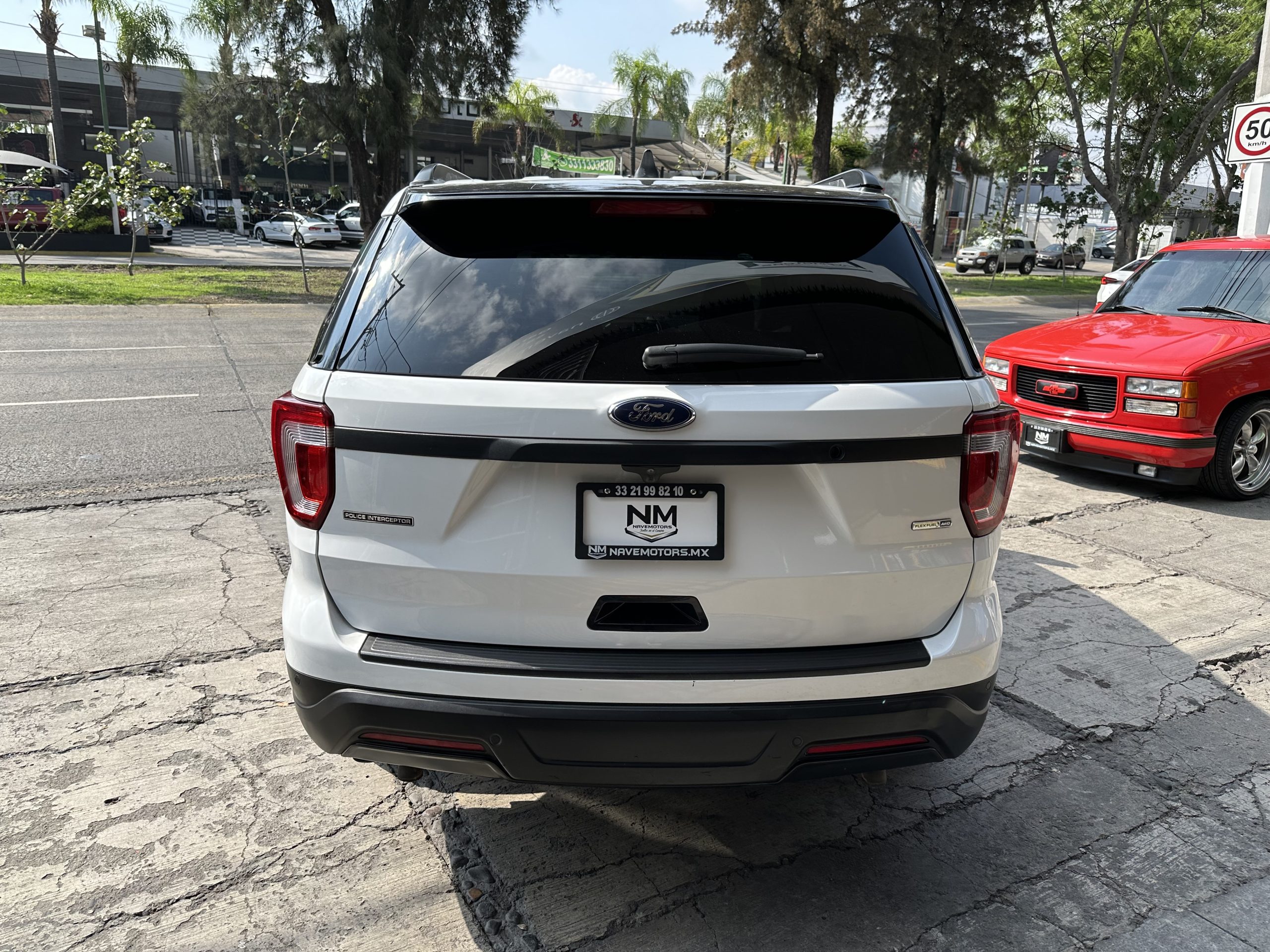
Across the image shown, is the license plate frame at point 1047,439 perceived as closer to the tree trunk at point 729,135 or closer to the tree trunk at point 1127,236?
the tree trunk at point 1127,236

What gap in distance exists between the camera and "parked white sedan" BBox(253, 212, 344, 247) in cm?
3659

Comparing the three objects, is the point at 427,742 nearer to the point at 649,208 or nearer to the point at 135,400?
the point at 649,208

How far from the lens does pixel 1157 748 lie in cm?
361

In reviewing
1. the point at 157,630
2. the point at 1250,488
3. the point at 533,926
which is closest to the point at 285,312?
the point at 157,630

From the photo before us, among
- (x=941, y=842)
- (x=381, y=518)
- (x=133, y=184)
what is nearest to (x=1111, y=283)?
(x=941, y=842)

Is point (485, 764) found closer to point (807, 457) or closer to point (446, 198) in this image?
point (807, 457)

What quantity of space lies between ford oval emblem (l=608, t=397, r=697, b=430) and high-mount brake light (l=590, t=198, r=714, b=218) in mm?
597

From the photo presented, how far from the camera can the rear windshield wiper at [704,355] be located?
230 cm

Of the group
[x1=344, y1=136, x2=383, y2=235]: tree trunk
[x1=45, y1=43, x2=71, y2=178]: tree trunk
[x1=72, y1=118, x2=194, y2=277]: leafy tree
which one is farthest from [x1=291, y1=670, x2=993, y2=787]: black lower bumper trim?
[x1=45, y1=43, x2=71, y2=178]: tree trunk

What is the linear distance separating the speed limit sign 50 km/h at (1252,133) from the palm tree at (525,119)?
122ft

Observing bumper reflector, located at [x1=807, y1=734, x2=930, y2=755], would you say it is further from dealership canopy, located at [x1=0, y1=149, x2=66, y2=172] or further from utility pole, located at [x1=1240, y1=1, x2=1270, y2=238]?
dealership canopy, located at [x1=0, y1=149, x2=66, y2=172]

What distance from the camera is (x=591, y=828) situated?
3.00m

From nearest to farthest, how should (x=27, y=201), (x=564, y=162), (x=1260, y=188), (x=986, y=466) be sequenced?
(x=986, y=466), (x=1260, y=188), (x=27, y=201), (x=564, y=162)

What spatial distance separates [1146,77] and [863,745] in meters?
35.3
